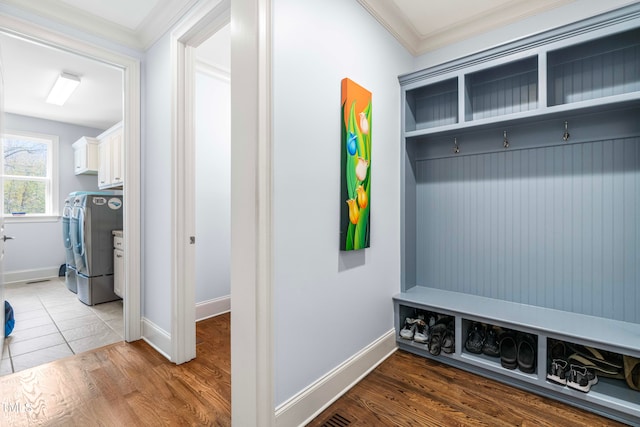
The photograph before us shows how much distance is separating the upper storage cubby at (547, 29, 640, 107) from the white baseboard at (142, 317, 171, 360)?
3.29 m

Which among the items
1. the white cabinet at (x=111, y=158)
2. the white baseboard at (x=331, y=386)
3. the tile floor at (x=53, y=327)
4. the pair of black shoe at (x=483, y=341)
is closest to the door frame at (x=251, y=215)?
the white baseboard at (x=331, y=386)

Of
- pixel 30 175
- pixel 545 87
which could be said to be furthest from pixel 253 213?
pixel 30 175

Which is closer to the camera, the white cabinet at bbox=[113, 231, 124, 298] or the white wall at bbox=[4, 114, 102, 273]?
the white cabinet at bbox=[113, 231, 124, 298]

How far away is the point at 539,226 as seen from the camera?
7.04ft

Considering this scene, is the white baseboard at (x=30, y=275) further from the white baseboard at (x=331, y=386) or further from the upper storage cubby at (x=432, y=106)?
the upper storage cubby at (x=432, y=106)

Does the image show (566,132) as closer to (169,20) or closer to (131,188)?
(169,20)

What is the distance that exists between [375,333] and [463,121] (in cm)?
169

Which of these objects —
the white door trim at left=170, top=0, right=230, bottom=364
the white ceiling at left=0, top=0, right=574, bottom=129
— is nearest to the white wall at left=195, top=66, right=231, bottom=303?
the white ceiling at left=0, top=0, right=574, bottom=129

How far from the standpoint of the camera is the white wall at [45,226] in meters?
4.56

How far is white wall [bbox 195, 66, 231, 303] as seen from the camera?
3000 mm

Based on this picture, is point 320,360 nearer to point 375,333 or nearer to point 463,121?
point 375,333

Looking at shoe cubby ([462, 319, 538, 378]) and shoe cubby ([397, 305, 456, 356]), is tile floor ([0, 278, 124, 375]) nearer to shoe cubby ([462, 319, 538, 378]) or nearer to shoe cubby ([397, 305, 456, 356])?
shoe cubby ([397, 305, 456, 356])

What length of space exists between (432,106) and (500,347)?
196 centimetres

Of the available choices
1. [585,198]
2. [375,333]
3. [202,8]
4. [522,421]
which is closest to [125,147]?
[202,8]
